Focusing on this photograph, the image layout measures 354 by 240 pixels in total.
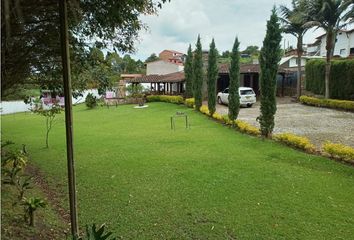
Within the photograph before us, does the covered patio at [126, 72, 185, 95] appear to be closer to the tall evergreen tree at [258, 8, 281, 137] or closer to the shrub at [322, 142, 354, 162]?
the tall evergreen tree at [258, 8, 281, 137]

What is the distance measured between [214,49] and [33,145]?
41.0 ft

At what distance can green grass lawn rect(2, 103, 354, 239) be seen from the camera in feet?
16.4

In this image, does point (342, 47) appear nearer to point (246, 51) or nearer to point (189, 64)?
point (189, 64)

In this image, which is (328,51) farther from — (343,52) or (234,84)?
(343,52)

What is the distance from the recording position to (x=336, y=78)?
2334 centimetres

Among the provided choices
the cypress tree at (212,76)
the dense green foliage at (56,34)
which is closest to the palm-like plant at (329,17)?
the cypress tree at (212,76)

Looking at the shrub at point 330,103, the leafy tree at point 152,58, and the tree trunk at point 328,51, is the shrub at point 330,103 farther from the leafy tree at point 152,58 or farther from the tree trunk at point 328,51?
the leafy tree at point 152,58

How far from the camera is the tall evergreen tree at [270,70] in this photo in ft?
41.5

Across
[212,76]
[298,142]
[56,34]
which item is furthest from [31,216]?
[212,76]

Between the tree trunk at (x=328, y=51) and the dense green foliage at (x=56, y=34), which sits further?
the tree trunk at (x=328, y=51)

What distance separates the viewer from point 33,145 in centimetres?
1309

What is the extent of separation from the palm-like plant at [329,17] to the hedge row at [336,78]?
0.71 m

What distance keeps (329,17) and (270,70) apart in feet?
41.5

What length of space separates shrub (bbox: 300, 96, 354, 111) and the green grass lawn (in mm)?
10958
